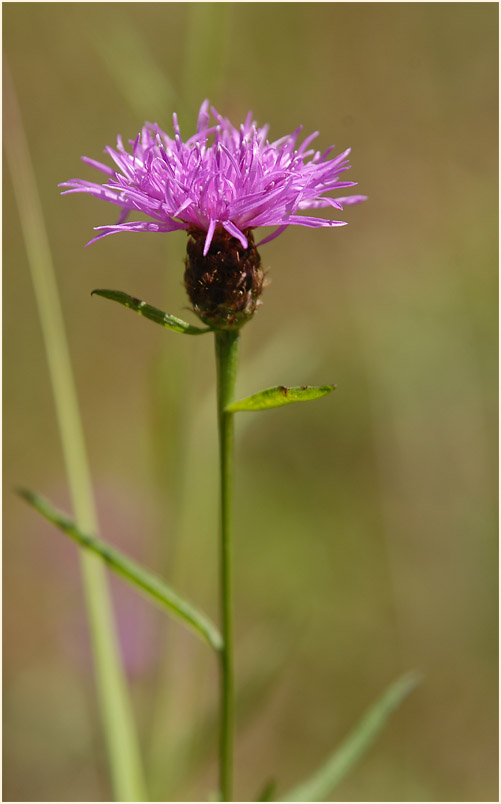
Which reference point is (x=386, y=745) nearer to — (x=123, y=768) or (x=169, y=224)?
(x=123, y=768)

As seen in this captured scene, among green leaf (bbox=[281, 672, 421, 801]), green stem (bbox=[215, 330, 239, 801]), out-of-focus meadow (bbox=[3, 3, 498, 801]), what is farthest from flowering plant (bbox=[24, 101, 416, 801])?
out-of-focus meadow (bbox=[3, 3, 498, 801])

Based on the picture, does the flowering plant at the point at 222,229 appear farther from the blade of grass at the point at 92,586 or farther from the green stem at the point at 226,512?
the blade of grass at the point at 92,586

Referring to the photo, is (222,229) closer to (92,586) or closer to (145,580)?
(145,580)

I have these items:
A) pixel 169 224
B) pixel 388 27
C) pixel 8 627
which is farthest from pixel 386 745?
pixel 388 27

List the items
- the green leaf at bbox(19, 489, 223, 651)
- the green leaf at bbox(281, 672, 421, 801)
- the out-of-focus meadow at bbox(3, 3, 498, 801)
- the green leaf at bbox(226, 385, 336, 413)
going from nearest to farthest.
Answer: the green leaf at bbox(226, 385, 336, 413) < the green leaf at bbox(19, 489, 223, 651) < the green leaf at bbox(281, 672, 421, 801) < the out-of-focus meadow at bbox(3, 3, 498, 801)

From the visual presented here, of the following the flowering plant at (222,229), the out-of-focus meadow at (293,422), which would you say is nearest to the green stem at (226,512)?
the flowering plant at (222,229)

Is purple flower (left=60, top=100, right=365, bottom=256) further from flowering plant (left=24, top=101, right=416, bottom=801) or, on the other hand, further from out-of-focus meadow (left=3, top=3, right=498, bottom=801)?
out-of-focus meadow (left=3, top=3, right=498, bottom=801)

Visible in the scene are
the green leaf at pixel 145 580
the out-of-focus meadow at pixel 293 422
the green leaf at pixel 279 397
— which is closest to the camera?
the green leaf at pixel 279 397
